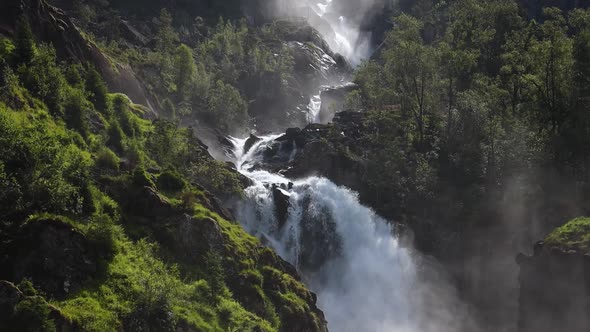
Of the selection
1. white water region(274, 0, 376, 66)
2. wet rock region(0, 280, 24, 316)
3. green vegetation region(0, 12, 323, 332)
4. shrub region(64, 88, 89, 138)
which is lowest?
wet rock region(0, 280, 24, 316)

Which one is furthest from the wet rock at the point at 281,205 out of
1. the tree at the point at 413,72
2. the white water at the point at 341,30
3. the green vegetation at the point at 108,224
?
the white water at the point at 341,30

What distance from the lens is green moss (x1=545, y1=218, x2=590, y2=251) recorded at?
1367 inches

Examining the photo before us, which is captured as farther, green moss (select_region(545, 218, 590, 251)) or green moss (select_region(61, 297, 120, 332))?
green moss (select_region(545, 218, 590, 251))

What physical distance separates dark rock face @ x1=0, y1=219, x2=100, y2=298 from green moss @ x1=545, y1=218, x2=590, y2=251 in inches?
1217

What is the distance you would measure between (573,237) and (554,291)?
13.6 ft

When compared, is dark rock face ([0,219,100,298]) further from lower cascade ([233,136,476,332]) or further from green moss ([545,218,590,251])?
green moss ([545,218,590,251])

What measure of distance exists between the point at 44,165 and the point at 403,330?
3461 cm

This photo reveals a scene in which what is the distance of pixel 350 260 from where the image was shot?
51.5 metres

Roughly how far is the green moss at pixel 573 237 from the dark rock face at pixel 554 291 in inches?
23.5

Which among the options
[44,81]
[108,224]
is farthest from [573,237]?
[44,81]

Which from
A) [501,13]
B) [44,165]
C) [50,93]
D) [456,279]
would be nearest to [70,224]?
[44,165]

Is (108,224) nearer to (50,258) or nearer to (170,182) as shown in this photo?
(50,258)

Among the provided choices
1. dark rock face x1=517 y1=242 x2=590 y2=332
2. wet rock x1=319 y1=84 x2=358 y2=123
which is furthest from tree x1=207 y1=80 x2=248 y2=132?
dark rock face x1=517 y1=242 x2=590 y2=332

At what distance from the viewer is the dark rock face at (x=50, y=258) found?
21188mm
